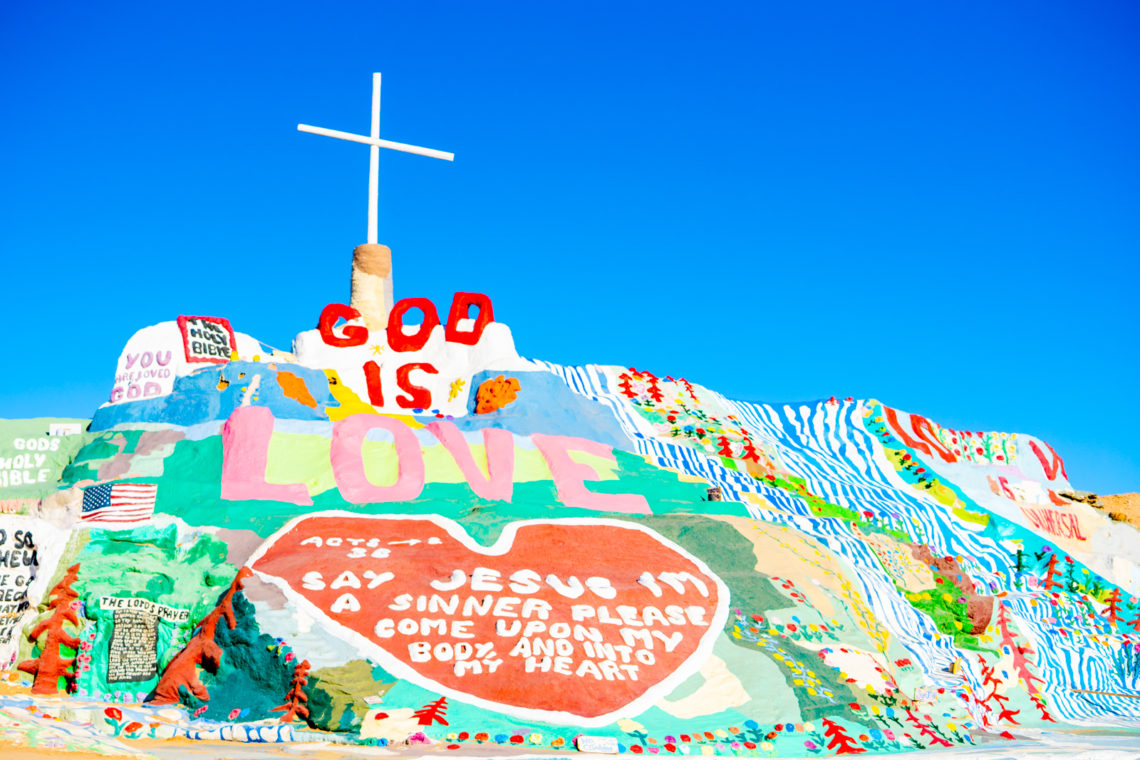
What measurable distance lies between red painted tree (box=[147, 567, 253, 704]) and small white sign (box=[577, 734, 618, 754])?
4248 millimetres

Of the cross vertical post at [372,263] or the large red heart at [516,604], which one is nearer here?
the large red heart at [516,604]

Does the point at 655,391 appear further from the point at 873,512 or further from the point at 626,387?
the point at 873,512

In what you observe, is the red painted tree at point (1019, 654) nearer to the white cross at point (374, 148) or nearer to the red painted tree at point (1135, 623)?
the red painted tree at point (1135, 623)

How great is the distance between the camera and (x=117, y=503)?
1525cm

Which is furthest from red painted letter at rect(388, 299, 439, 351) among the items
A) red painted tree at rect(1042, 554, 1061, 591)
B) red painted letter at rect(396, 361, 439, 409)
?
red painted tree at rect(1042, 554, 1061, 591)

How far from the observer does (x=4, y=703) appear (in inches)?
448

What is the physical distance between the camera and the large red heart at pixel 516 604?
36.0 feet

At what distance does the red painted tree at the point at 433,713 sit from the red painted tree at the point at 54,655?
5.07 meters

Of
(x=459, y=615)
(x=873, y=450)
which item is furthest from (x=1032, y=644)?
(x=459, y=615)

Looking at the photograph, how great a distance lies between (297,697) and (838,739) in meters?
5.81

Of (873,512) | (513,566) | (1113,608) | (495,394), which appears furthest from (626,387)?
(1113,608)

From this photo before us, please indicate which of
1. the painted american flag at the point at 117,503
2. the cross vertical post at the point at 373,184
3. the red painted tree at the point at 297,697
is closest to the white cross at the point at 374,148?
the cross vertical post at the point at 373,184

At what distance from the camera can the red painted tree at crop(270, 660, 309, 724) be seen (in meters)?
10.5

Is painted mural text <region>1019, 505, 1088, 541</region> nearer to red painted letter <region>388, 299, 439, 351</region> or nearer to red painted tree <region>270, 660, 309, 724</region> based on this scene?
red painted letter <region>388, 299, 439, 351</region>
